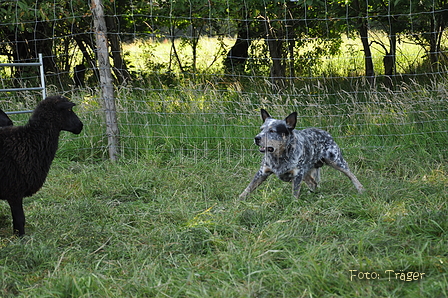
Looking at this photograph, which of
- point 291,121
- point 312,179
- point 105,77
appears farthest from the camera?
point 105,77

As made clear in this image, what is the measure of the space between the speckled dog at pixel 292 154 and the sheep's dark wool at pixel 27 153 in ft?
6.16

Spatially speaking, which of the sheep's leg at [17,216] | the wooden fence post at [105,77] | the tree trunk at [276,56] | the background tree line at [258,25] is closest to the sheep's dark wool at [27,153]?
the sheep's leg at [17,216]

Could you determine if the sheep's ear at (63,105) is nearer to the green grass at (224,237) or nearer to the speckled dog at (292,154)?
the green grass at (224,237)

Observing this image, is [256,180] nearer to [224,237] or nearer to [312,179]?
[312,179]

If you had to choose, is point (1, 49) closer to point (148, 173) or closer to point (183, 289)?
point (148, 173)

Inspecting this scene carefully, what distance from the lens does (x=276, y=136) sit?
15.0ft

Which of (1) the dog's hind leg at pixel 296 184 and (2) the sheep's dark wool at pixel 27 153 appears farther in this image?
(1) the dog's hind leg at pixel 296 184

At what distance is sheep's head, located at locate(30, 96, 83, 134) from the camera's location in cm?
415

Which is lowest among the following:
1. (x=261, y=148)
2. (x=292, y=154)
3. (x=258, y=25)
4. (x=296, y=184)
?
(x=296, y=184)

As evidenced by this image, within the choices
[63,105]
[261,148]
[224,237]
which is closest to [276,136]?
[261,148]

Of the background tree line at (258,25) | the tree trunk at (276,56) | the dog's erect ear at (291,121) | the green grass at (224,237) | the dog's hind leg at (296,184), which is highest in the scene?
the background tree line at (258,25)

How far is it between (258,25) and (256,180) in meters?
6.13

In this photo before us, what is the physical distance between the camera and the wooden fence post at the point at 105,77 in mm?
6395

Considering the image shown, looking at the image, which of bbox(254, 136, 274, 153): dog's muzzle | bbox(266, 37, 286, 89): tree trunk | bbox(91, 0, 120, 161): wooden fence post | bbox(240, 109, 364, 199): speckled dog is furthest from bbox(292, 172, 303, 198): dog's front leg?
bbox(266, 37, 286, 89): tree trunk
